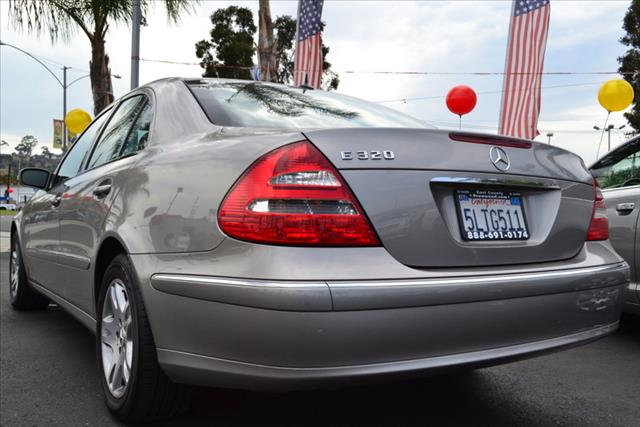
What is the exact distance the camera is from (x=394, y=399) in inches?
108

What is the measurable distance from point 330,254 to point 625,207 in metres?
2.82

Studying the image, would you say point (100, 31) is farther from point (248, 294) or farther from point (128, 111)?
point (248, 294)

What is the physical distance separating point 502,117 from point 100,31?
8086 millimetres

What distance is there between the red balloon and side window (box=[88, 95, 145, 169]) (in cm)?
1083

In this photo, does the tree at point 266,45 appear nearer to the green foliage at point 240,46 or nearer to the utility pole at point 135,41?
the utility pole at point 135,41

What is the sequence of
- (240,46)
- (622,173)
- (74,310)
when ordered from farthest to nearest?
(240,46), (622,173), (74,310)

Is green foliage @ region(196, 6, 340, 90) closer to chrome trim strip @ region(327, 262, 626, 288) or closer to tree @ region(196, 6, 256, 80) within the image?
tree @ region(196, 6, 256, 80)

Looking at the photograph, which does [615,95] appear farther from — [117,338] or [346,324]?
[346,324]

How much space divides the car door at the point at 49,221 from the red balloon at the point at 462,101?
10451mm

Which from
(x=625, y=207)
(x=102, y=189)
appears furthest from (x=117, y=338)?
(x=625, y=207)

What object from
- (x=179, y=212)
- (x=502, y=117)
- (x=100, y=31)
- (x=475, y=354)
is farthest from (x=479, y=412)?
(x=100, y=31)

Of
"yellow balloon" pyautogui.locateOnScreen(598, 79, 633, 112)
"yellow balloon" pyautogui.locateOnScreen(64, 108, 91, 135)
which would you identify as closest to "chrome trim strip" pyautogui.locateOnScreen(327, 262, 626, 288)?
"yellow balloon" pyautogui.locateOnScreen(598, 79, 633, 112)

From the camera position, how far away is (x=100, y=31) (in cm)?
1175

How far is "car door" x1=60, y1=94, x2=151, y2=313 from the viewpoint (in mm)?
2703
